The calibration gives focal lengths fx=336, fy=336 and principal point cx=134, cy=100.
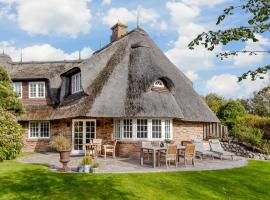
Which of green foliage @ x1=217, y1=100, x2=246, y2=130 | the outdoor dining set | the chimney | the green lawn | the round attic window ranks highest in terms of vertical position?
the chimney

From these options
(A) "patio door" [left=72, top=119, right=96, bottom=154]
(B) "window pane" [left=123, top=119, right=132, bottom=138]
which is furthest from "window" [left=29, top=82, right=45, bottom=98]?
(B) "window pane" [left=123, top=119, right=132, bottom=138]

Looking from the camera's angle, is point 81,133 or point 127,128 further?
point 81,133

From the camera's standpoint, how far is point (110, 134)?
2095cm

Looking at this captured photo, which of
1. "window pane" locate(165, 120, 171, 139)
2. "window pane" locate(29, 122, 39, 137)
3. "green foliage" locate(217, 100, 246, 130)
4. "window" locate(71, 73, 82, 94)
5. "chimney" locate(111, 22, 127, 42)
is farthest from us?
"green foliage" locate(217, 100, 246, 130)

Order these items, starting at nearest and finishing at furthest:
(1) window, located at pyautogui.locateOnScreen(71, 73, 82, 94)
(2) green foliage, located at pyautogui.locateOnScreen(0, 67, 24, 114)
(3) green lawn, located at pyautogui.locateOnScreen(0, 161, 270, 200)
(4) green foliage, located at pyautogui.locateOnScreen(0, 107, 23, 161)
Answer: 1. (3) green lawn, located at pyautogui.locateOnScreen(0, 161, 270, 200)
2. (4) green foliage, located at pyautogui.locateOnScreen(0, 107, 23, 161)
3. (2) green foliage, located at pyautogui.locateOnScreen(0, 67, 24, 114)
4. (1) window, located at pyautogui.locateOnScreen(71, 73, 82, 94)

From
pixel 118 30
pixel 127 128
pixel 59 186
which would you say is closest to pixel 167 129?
pixel 127 128

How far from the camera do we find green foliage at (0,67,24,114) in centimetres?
2007

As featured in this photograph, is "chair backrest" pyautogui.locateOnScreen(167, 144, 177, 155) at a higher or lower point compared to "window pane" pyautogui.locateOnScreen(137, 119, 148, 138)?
lower

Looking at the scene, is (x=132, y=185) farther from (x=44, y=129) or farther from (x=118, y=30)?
(x=118, y=30)

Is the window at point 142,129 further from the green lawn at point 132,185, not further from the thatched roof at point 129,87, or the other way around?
the green lawn at point 132,185

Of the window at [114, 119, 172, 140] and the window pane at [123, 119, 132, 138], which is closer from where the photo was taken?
the window at [114, 119, 172, 140]

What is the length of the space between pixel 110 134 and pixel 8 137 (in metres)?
6.03

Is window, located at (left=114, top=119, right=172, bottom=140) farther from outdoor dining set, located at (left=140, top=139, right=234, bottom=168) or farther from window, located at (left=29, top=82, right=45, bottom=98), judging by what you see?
window, located at (left=29, top=82, right=45, bottom=98)

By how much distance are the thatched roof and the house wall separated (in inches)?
33.1
